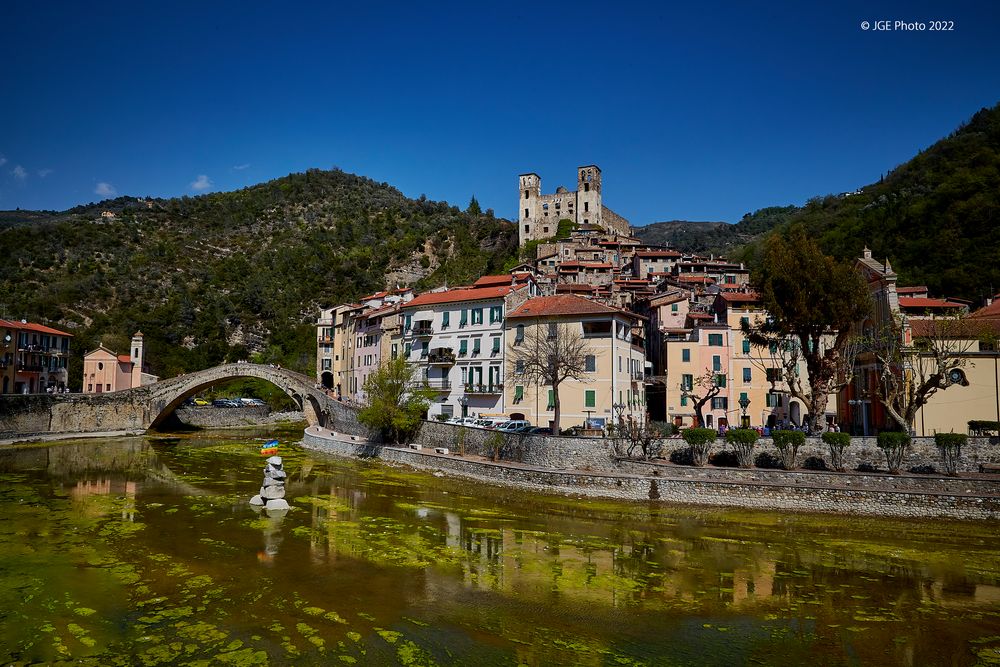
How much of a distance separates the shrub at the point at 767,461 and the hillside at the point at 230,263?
68.3 m

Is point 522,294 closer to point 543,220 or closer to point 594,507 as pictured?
point 594,507

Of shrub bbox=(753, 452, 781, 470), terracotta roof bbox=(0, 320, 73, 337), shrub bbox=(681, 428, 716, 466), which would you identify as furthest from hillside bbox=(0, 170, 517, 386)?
shrub bbox=(753, 452, 781, 470)

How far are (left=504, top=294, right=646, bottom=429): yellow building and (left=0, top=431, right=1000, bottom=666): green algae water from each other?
1178 cm

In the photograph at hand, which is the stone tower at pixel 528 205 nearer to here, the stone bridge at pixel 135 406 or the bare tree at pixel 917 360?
the stone bridge at pixel 135 406

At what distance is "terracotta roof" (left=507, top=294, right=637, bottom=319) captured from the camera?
40.7 meters

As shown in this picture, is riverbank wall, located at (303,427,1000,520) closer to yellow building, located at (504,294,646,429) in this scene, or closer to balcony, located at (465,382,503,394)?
yellow building, located at (504,294,646,429)

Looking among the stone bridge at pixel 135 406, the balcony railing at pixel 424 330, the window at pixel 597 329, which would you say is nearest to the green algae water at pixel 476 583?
the window at pixel 597 329

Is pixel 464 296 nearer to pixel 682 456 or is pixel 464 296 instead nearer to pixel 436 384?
pixel 436 384

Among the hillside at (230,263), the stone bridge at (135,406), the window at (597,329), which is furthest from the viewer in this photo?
the hillside at (230,263)

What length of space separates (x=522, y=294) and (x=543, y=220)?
77.4m

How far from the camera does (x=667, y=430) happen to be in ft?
115

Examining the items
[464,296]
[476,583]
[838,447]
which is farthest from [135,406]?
[838,447]

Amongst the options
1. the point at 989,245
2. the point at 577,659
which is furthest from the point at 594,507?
the point at 989,245

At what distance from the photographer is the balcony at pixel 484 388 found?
43.7 metres
